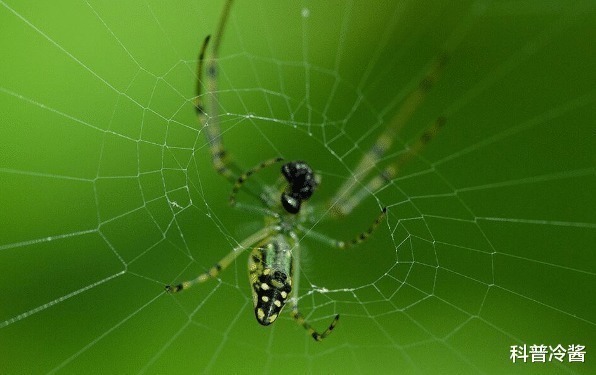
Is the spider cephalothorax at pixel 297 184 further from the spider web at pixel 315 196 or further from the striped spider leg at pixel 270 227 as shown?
the spider web at pixel 315 196

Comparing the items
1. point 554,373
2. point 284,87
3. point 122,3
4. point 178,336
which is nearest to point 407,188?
point 284,87

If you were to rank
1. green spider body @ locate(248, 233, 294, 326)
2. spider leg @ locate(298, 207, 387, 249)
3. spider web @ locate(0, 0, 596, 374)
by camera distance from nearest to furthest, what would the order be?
green spider body @ locate(248, 233, 294, 326) → spider leg @ locate(298, 207, 387, 249) → spider web @ locate(0, 0, 596, 374)

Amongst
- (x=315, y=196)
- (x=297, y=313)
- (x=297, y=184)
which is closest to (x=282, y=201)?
(x=297, y=184)

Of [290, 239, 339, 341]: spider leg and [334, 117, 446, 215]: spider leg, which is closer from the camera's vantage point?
[334, 117, 446, 215]: spider leg

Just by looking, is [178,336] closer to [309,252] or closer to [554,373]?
[309,252]

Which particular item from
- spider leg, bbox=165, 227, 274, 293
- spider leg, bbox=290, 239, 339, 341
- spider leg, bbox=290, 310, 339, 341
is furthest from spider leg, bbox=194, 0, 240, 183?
spider leg, bbox=290, 310, 339, 341

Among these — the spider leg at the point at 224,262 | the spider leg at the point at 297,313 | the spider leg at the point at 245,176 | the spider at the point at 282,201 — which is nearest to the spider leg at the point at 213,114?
the spider at the point at 282,201

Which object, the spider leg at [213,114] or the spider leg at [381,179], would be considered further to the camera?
the spider leg at [213,114]

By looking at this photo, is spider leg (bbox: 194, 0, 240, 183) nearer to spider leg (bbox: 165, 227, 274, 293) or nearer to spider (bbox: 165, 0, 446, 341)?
spider (bbox: 165, 0, 446, 341)
